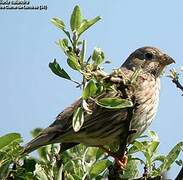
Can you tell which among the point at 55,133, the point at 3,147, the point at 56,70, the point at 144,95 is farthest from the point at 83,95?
the point at 144,95

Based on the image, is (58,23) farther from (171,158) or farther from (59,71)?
(171,158)

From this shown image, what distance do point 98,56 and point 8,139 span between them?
663 millimetres

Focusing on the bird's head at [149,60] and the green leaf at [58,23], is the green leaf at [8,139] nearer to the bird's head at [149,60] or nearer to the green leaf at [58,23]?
the green leaf at [58,23]

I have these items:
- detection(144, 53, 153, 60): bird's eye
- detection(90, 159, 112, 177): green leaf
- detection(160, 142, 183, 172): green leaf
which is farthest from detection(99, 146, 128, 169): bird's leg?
detection(144, 53, 153, 60): bird's eye

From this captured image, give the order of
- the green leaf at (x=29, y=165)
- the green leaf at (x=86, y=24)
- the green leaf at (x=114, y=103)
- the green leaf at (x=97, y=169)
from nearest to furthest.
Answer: the green leaf at (x=114, y=103) → the green leaf at (x=86, y=24) → the green leaf at (x=29, y=165) → the green leaf at (x=97, y=169)

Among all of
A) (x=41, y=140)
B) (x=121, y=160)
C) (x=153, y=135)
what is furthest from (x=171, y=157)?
(x=41, y=140)

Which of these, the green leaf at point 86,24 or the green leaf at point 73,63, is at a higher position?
the green leaf at point 86,24

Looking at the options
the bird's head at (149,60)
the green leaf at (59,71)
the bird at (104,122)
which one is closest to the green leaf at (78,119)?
the green leaf at (59,71)

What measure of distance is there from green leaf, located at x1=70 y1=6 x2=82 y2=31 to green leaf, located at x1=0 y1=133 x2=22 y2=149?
700 mm

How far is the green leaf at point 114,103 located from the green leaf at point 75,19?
45cm

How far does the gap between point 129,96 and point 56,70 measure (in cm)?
44

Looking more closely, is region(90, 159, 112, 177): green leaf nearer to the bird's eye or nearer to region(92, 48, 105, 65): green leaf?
region(92, 48, 105, 65): green leaf

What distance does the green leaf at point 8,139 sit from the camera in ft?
9.16

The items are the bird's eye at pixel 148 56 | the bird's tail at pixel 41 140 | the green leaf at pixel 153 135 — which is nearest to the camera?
the green leaf at pixel 153 135
